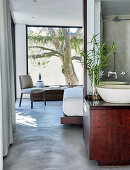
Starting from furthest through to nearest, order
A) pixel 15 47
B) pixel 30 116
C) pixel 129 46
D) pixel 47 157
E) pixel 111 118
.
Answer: pixel 15 47, pixel 30 116, pixel 129 46, pixel 47 157, pixel 111 118

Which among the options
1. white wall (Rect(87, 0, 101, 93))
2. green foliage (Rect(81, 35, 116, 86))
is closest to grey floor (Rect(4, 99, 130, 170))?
green foliage (Rect(81, 35, 116, 86))

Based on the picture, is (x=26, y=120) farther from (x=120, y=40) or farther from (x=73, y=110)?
(x=120, y=40)

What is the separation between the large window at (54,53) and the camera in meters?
6.77

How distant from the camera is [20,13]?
532 centimetres

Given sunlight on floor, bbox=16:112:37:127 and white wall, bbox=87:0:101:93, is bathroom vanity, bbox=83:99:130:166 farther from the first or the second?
sunlight on floor, bbox=16:112:37:127

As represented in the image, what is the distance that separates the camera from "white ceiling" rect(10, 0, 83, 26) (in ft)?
14.7

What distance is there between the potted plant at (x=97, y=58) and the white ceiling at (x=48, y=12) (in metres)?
1.99

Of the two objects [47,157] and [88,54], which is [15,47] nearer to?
[88,54]

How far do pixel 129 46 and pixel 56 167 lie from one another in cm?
167

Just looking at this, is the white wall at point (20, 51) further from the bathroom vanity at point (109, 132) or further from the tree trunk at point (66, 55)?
the bathroom vanity at point (109, 132)

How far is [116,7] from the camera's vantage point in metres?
2.62

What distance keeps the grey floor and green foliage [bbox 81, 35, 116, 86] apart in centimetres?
91

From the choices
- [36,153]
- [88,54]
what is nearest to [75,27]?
[88,54]

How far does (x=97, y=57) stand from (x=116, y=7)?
65 centimetres
